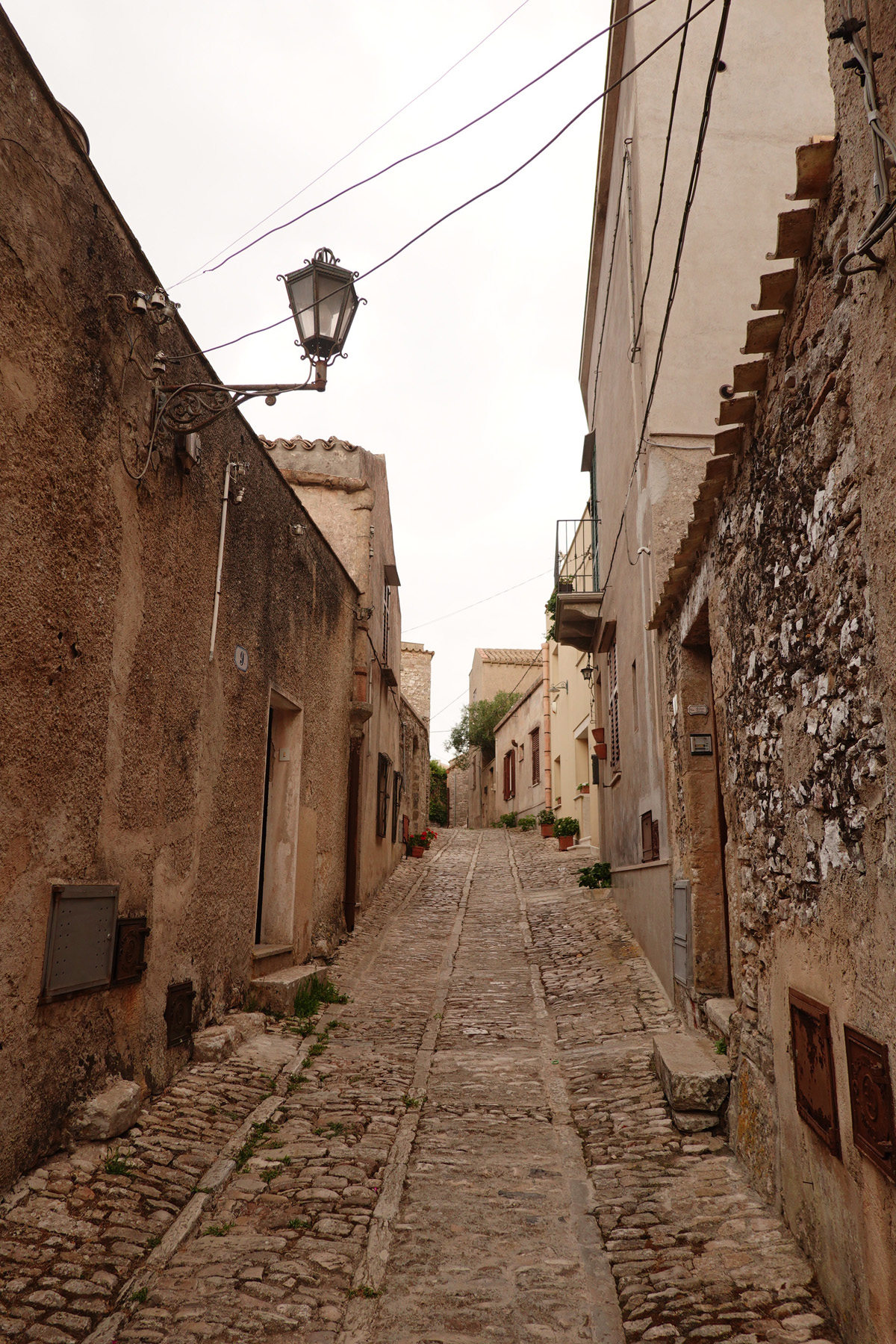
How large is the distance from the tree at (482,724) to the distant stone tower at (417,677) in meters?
3.74

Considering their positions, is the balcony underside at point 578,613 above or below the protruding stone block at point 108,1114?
above

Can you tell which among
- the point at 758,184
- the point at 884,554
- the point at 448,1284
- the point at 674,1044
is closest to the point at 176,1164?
the point at 448,1284

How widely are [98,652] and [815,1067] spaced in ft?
11.1

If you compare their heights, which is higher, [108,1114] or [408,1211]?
[108,1114]

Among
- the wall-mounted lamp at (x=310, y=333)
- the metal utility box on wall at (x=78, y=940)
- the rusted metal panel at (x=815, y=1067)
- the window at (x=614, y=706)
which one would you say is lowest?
the rusted metal panel at (x=815, y=1067)

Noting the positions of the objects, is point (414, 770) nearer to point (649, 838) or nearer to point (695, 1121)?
point (649, 838)

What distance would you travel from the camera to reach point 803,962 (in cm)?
349

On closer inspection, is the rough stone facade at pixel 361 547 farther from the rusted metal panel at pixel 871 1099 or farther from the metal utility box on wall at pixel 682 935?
the rusted metal panel at pixel 871 1099

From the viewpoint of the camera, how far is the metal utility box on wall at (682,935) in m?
Answer: 6.18

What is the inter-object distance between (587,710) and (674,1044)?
12.3 meters

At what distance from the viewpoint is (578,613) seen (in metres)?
12.9

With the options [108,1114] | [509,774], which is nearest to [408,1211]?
[108,1114]

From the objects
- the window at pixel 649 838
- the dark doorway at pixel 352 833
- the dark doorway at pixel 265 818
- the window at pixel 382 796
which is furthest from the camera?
the window at pixel 382 796

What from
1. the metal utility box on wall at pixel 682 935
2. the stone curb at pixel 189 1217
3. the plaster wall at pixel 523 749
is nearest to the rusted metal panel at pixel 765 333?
the metal utility box on wall at pixel 682 935
